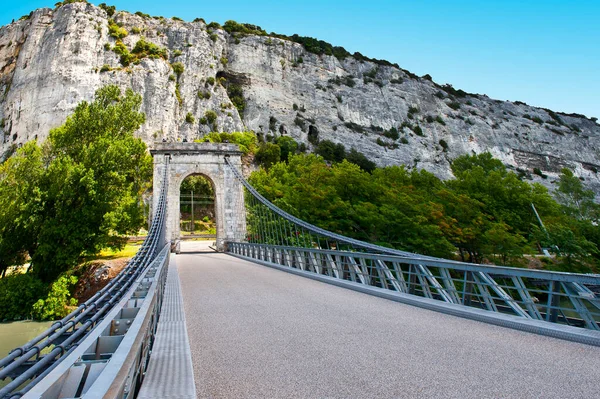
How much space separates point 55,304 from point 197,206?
30.9m

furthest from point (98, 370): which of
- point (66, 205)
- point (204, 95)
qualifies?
point (204, 95)

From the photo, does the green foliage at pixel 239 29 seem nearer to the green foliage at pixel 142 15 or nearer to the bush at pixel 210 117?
the green foliage at pixel 142 15

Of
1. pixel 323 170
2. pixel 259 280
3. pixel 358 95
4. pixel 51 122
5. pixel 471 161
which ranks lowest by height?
pixel 259 280

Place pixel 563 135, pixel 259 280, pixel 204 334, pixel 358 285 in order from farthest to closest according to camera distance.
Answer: pixel 563 135 < pixel 259 280 < pixel 358 285 < pixel 204 334

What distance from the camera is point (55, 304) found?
17.8 metres

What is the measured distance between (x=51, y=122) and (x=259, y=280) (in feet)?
167

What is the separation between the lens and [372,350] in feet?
12.7

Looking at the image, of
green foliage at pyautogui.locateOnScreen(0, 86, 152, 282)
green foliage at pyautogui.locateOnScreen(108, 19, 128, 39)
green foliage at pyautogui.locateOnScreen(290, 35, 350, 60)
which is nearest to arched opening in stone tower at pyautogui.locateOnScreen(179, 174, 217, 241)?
green foliage at pyautogui.locateOnScreen(0, 86, 152, 282)

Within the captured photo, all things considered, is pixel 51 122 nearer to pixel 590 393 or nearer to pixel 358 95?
pixel 358 95

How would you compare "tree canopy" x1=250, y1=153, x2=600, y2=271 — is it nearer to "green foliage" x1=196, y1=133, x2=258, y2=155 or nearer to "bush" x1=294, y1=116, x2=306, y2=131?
"green foliage" x1=196, y1=133, x2=258, y2=155

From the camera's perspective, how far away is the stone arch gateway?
84.4ft

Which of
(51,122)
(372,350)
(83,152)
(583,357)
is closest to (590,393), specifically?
(583,357)

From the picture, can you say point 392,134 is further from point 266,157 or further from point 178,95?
point 178,95

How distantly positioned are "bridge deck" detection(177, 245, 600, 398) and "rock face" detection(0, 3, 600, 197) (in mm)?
48976
